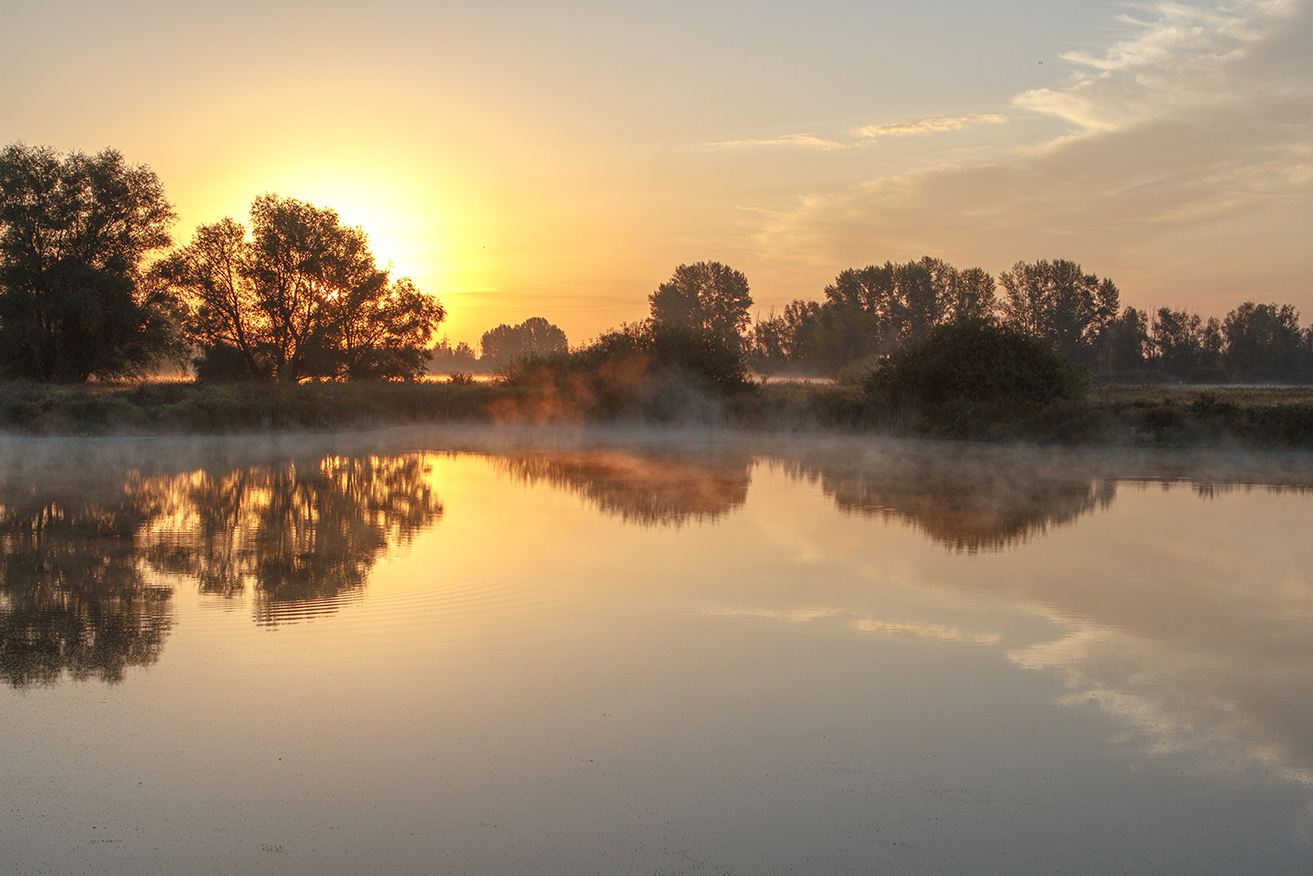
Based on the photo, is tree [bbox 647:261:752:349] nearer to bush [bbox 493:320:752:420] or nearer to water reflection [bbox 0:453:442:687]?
bush [bbox 493:320:752:420]

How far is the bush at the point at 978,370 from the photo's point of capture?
2823 centimetres

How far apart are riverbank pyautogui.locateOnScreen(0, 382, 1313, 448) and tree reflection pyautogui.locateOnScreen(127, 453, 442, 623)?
31.6ft

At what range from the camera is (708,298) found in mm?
102000

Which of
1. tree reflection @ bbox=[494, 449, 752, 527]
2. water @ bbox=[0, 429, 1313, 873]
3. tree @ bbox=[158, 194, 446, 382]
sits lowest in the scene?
water @ bbox=[0, 429, 1313, 873]

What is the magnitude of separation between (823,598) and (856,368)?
74542mm

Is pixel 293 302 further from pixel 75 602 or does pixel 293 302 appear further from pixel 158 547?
pixel 75 602

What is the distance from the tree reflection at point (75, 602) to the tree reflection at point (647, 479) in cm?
566

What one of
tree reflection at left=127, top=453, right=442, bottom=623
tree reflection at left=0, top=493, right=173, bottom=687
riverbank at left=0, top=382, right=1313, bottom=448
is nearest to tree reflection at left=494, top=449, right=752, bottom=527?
tree reflection at left=127, top=453, right=442, bottom=623

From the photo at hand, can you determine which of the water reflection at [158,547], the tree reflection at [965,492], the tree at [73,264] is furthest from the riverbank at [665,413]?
the water reflection at [158,547]

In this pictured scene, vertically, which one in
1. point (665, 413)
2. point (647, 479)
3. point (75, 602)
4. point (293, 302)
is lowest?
point (75, 602)

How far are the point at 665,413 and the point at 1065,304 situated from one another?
66584 mm

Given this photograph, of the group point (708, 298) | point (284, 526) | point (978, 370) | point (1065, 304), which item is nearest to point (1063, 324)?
point (1065, 304)

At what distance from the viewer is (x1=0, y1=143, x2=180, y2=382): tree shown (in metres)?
33.4

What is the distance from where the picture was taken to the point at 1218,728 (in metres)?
5.11
